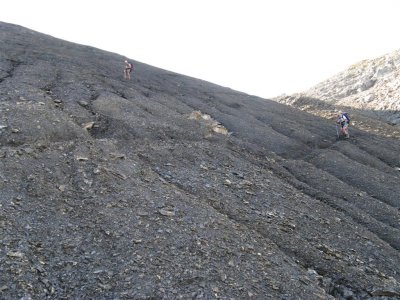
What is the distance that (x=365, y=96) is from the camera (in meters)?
52.6

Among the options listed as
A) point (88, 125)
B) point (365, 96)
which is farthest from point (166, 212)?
point (365, 96)

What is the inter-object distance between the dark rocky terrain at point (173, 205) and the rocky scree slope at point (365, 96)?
1332 centimetres

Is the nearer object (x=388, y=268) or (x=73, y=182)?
(x=388, y=268)

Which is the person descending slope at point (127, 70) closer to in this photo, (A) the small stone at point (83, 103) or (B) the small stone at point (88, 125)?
(A) the small stone at point (83, 103)

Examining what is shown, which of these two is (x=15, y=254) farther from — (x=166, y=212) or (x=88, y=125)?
(x=88, y=125)

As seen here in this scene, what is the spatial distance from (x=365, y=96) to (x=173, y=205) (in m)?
46.8

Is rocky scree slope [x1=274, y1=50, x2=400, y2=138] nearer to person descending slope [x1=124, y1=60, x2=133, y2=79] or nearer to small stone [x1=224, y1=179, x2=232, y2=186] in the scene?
person descending slope [x1=124, y1=60, x2=133, y2=79]

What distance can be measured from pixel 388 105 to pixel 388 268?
3771cm

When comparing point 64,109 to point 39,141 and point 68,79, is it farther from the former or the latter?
point 68,79

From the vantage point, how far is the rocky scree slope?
3923 centimetres

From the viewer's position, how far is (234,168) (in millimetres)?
18375

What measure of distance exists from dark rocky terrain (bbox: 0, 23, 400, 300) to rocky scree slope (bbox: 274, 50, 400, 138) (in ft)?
43.7

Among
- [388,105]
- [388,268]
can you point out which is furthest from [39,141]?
[388,105]

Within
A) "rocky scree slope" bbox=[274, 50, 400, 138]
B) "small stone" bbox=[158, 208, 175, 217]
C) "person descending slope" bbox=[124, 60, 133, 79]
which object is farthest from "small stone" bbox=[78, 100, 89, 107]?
"rocky scree slope" bbox=[274, 50, 400, 138]
